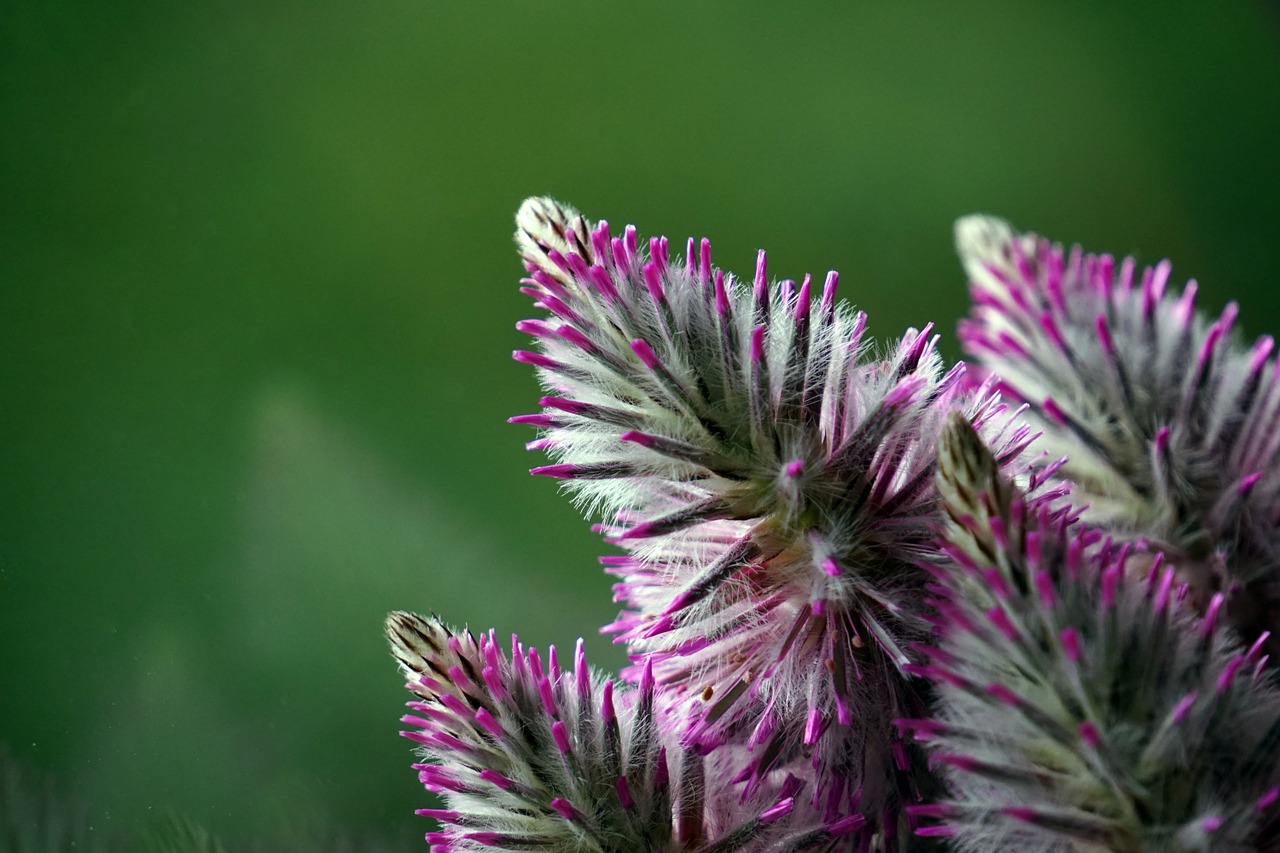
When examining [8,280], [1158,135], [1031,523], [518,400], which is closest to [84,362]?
[8,280]

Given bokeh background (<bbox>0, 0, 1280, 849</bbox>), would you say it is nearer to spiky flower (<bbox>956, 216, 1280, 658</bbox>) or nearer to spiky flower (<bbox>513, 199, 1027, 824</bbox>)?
spiky flower (<bbox>513, 199, 1027, 824</bbox>)

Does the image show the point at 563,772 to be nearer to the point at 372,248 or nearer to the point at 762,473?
the point at 762,473

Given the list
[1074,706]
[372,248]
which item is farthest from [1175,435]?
[372,248]

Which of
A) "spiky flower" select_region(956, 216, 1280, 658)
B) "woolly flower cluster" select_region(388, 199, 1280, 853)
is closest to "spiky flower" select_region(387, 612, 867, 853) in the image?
"woolly flower cluster" select_region(388, 199, 1280, 853)

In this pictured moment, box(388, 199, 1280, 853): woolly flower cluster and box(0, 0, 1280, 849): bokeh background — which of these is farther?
box(0, 0, 1280, 849): bokeh background

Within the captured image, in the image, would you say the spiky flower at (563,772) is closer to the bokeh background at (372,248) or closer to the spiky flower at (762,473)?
the spiky flower at (762,473)

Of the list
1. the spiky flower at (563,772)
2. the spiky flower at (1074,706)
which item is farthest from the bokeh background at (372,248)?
the spiky flower at (1074,706)
